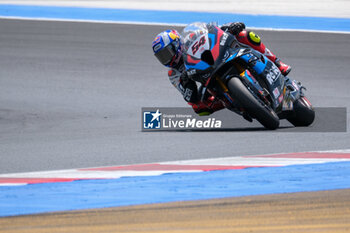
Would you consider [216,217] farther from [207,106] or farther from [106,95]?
[106,95]

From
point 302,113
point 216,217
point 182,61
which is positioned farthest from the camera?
point 302,113

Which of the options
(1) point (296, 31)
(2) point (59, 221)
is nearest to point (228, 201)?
(2) point (59, 221)

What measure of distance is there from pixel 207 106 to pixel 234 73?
651 millimetres

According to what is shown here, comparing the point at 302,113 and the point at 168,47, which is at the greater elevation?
the point at 168,47

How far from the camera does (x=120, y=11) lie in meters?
18.8

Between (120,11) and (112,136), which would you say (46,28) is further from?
(112,136)

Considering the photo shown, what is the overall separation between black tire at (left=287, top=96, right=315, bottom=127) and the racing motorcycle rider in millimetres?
416

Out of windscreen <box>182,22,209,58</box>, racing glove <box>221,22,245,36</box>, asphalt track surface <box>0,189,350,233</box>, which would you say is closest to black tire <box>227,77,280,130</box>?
windscreen <box>182,22,209,58</box>

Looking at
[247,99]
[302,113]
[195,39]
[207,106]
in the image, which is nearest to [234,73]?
[247,99]

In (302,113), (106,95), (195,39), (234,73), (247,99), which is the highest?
(195,39)

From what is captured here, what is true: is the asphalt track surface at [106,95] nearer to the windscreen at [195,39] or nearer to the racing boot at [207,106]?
the racing boot at [207,106]

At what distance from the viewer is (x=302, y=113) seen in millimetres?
7977

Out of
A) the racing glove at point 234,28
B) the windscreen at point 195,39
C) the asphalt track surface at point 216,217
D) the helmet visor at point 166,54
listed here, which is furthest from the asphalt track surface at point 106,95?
the asphalt track surface at point 216,217

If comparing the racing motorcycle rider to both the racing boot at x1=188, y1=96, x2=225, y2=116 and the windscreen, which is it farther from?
the windscreen
